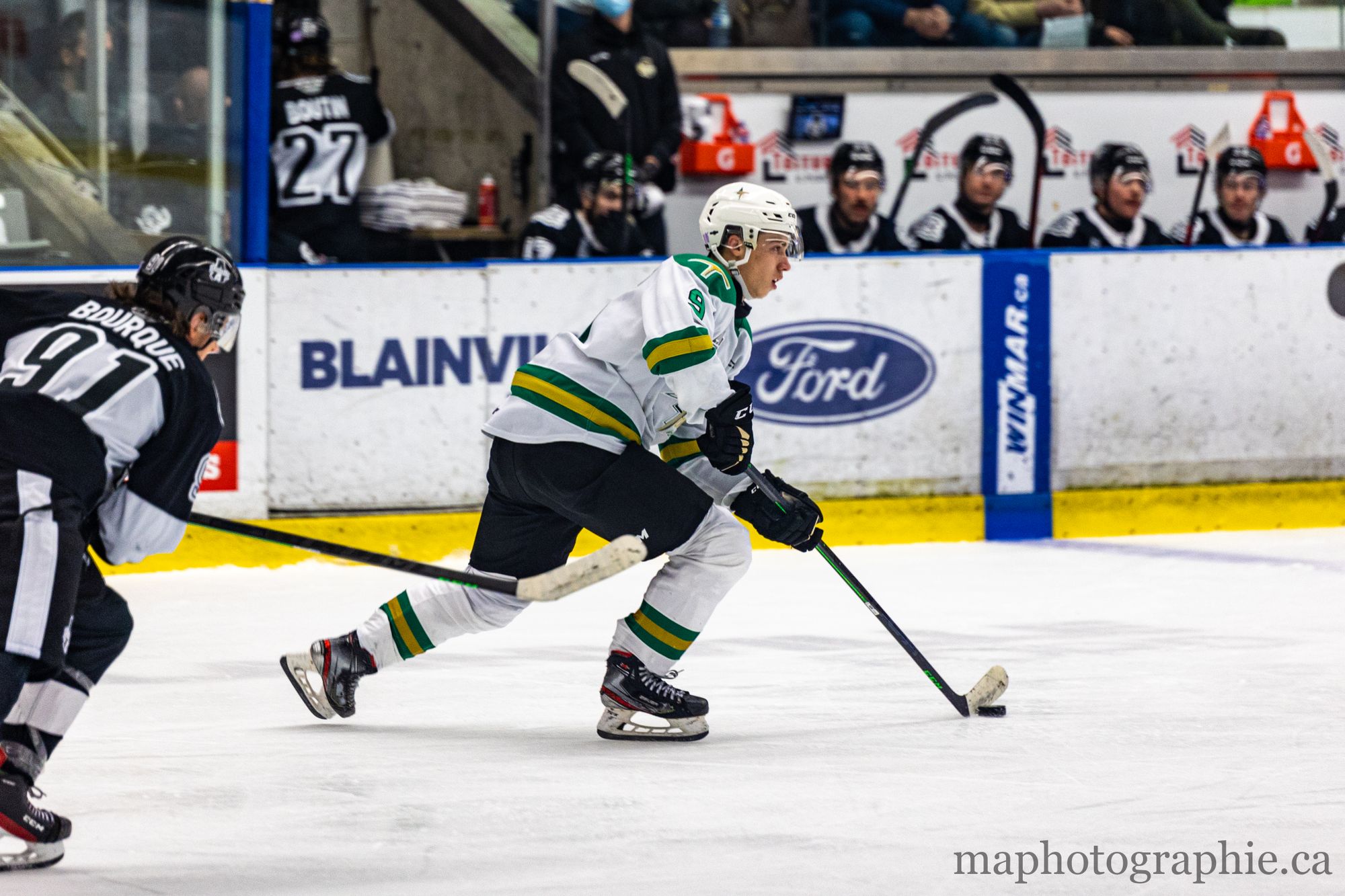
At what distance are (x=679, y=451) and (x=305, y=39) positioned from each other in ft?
10.5

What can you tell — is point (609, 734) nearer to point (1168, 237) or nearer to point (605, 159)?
point (605, 159)

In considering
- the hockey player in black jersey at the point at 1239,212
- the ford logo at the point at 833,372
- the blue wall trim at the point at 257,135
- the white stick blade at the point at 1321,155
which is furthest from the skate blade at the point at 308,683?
the white stick blade at the point at 1321,155

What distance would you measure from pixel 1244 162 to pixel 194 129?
13.6 ft

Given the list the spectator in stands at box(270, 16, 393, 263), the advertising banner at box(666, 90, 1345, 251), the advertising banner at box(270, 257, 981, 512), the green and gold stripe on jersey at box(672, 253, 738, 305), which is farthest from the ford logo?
the green and gold stripe on jersey at box(672, 253, 738, 305)

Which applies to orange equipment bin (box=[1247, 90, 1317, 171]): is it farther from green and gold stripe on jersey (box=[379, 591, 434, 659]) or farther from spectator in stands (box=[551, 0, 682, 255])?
green and gold stripe on jersey (box=[379, 591, 434, 659])

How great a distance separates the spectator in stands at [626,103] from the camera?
22.4ft

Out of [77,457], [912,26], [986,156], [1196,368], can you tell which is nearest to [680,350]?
[77,457]

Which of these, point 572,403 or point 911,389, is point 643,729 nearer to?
point 572,403

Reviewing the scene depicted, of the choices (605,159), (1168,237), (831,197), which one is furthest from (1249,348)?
(605,159)

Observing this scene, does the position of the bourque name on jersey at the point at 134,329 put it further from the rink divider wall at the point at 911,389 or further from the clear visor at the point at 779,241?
the rink divider wall at the point at 911,389

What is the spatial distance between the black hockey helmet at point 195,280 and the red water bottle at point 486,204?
15.5ft

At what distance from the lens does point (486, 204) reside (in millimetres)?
7488

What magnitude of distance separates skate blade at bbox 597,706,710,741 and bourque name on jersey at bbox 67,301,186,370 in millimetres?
1293

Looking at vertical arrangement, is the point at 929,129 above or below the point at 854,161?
above
